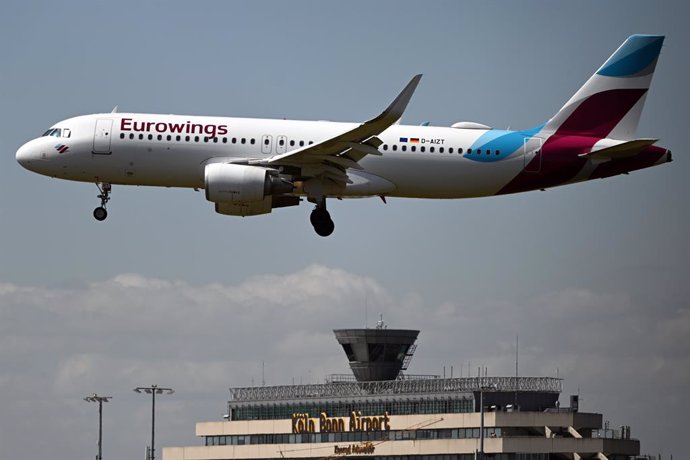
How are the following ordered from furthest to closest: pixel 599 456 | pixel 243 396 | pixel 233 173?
pixel 243 396
pixel 599 456
pixel 233 173

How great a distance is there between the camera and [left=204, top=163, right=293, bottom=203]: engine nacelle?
78562 millimetres

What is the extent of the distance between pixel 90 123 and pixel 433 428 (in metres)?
65.3

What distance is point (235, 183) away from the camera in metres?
78.6

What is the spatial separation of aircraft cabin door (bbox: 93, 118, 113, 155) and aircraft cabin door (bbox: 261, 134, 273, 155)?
23.8 feet

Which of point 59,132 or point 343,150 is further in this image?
point 59,132

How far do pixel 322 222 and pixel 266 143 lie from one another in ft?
15.6

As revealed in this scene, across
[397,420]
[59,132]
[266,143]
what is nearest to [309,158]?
[266,143]

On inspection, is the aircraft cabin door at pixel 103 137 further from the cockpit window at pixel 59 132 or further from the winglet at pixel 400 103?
the winglet at pixel 400 103

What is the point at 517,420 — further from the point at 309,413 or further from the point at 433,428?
the point at 309,413

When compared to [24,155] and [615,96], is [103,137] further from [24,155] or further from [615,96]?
[615,96]

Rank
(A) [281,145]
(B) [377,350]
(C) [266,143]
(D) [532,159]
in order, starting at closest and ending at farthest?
(C) [266,143] → (A) [281,145] → (D) [532,159] → (B) [377,350]

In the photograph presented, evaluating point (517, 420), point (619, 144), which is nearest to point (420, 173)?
point (619, 144)

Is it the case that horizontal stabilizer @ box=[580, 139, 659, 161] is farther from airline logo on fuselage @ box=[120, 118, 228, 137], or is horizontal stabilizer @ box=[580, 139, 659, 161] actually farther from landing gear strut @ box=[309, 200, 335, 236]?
airline logo on fuselage @ box=[120, 118, 228, 137]

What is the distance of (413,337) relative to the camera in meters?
161
